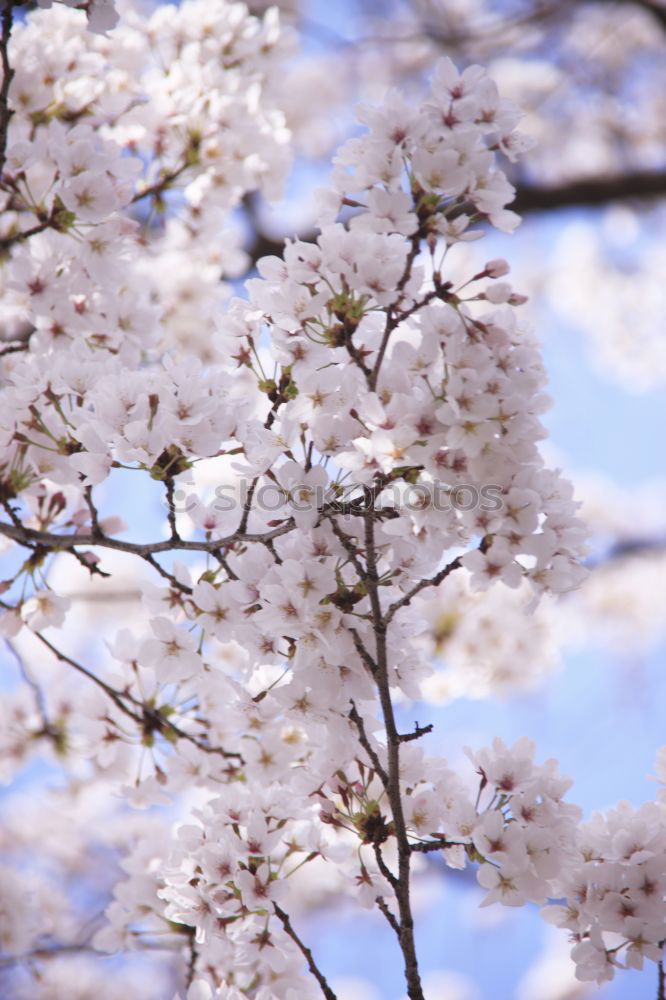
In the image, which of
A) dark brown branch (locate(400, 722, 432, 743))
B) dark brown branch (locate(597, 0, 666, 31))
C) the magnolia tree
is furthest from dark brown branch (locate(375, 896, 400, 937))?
dark brown branch (locate(597, 0, 666, 31))

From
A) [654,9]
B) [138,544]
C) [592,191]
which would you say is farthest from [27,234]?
[654,9]

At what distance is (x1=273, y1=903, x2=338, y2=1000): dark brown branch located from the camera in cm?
142

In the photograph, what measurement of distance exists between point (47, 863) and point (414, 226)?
541 centimetres

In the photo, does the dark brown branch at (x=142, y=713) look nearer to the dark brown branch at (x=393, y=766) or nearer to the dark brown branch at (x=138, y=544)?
the dark brown branch at (x=138, y=544)

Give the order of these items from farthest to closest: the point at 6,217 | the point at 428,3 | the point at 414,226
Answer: the point at 428,3 → the point at 6,217 → the point at 414,226

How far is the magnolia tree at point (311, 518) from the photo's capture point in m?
1.28

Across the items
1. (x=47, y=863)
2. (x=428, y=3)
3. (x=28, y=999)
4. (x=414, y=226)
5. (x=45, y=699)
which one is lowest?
(x=28, y=999)

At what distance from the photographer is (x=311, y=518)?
1315 mm

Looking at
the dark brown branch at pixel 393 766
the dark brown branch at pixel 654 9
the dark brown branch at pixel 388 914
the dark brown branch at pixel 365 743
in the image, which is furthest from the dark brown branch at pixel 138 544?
the dark brown branch at pixel 654 9

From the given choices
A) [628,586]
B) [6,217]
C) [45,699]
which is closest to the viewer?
[6,217]

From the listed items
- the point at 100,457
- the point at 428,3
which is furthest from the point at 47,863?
the point at 428,3

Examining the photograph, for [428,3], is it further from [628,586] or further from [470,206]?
[628,586]

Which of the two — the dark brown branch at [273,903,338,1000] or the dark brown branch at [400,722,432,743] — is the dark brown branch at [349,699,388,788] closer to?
the dark brown branch at [400,722,432,743]

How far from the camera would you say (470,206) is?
4.63ft
